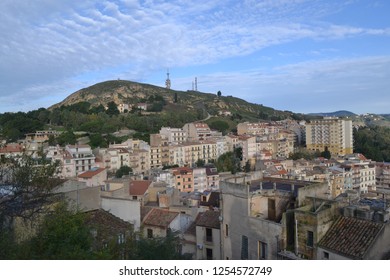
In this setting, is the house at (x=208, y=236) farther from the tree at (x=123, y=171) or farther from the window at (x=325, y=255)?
the tree at (x=123, y=171)

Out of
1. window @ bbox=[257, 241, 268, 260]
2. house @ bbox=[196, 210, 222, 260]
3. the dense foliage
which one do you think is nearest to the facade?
the dense foliage

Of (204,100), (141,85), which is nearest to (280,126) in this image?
(204,100)

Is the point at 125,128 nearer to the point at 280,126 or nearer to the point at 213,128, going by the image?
the point at 213,128

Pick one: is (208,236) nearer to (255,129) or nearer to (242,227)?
(242,227)

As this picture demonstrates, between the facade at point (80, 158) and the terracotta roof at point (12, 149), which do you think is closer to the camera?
the terracotta roof at point (12, 149)

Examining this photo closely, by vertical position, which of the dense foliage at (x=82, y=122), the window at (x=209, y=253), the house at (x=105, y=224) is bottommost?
the window at (x=209, y=253)

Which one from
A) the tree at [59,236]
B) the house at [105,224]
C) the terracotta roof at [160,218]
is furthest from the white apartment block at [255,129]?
the tree at [59,236]
